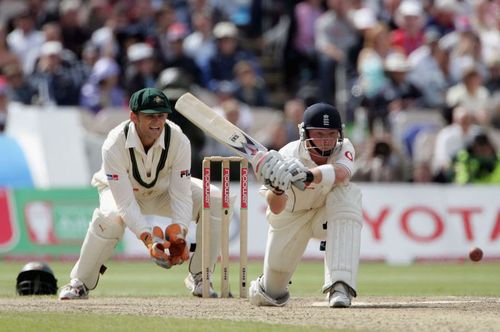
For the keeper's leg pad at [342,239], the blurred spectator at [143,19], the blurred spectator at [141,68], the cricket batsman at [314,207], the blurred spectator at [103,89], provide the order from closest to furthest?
the cricket batsman at [314,207], the keeper's leg pad at [342,239], the blurred spectator at [141,68], the blurred spectator at [103,89], the blurred spectator at [143,19]

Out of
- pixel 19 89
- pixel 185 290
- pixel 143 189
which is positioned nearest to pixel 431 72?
→ pixel 19 89

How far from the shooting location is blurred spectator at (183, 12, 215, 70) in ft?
57.6

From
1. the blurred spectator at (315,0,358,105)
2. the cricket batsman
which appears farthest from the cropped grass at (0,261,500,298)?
the blurred spectator at (315,0,358,105)

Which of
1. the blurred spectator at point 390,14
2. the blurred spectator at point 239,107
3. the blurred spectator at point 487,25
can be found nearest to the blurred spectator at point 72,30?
the blurred spectator at point 239,107

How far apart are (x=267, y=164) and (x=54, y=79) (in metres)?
9.08

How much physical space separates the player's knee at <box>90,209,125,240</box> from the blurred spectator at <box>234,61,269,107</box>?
26.0ft

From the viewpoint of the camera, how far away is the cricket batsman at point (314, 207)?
8.23 meters

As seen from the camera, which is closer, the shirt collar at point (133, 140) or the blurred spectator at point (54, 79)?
the shirt collar at point (133, 140)

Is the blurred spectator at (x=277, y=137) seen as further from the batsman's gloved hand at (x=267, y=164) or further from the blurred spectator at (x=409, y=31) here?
the batsman's gloved hand at (x=267, y=164)

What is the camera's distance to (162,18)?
17.7 metres

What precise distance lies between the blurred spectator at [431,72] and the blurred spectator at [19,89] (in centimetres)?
530

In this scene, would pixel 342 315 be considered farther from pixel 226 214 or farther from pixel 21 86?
pixel 21 86

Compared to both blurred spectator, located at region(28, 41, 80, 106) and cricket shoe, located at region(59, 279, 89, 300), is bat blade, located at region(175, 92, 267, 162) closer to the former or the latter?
cricket shoe, located at region(59, 279, 89, 300)

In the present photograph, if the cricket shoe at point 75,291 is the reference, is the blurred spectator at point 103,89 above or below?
above
